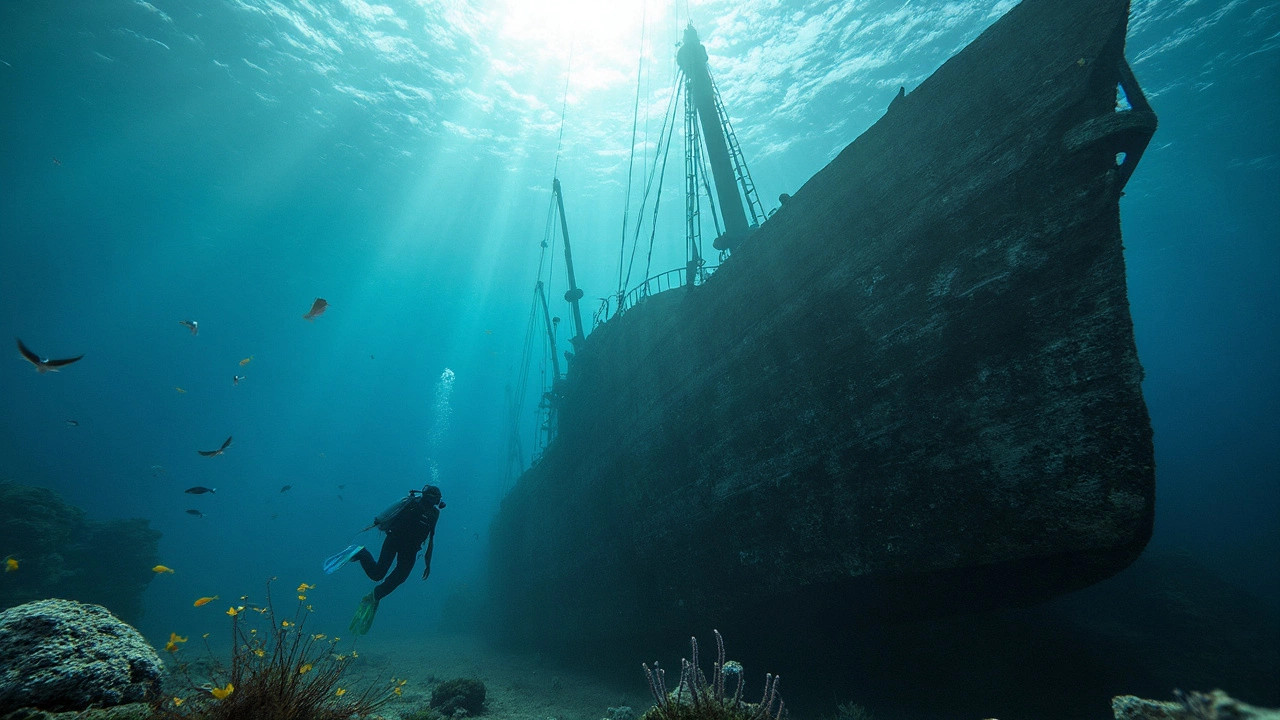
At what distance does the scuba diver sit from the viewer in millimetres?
6375

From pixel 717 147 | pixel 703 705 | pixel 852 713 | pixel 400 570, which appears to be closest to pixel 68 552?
pixel 400 570

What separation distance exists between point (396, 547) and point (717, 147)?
40.2 ft

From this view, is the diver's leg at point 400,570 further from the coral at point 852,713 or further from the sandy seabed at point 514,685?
the coral at point 852,713

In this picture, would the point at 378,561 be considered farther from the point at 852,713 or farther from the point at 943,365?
the point at 943,365

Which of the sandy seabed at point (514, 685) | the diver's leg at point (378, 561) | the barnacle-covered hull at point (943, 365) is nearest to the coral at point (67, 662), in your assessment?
the diver's leg at point (378, 561)

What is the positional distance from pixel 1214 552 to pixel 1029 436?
137 ft

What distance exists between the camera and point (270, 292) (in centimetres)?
5431

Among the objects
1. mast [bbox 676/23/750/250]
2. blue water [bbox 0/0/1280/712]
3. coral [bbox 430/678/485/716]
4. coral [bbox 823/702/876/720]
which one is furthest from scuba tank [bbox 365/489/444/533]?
blue water [bbox 0/0/1280/712]

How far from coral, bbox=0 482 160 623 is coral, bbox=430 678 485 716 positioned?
2049 cm

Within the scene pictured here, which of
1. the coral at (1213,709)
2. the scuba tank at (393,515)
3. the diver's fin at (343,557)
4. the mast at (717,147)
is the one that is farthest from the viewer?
the mast at (717,147)

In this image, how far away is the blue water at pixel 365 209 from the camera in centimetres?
1956

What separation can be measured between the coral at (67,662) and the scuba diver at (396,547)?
275cm

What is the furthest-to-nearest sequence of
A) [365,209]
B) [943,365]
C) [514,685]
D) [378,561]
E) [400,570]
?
[365,209] < [514,685] < [400,570] < [378,561] < [943,365]

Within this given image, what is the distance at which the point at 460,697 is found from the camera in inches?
317
